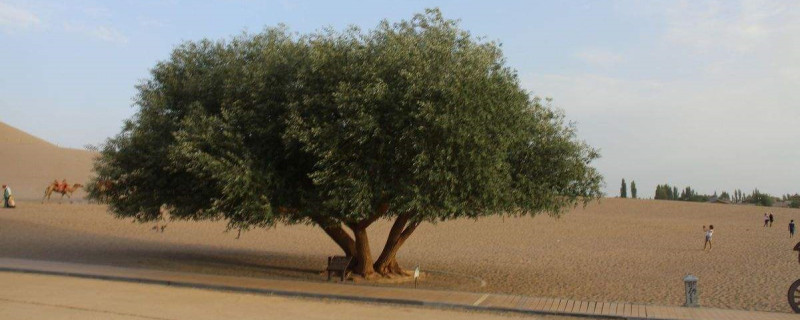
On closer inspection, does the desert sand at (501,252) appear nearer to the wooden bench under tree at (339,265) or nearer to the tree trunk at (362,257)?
the tree trunk at (362,257)

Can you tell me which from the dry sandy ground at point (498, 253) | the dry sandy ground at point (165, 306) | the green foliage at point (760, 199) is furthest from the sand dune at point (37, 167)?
the green foliage at point (760, 199)

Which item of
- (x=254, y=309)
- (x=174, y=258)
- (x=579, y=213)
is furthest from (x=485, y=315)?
(x=579, y=213)

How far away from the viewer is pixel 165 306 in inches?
552

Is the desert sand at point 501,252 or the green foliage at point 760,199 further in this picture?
the green foliage at point 760,199

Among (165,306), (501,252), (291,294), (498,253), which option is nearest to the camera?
(165,306)

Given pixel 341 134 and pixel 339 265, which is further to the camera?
pixel 339 265

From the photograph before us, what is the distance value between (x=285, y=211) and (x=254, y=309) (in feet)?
17.1

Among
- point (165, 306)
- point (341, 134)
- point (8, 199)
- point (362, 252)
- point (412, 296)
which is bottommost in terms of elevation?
point (165, 306)

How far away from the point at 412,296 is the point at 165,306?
4.90 m

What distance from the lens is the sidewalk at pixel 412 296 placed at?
13906 millimetres

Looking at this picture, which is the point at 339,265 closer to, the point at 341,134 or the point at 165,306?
the point at 341,134

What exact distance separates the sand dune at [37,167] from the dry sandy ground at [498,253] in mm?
21221

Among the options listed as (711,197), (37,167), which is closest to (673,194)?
(711,197)

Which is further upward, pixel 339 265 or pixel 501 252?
pixel 339 265
